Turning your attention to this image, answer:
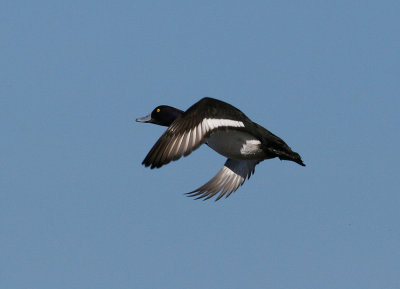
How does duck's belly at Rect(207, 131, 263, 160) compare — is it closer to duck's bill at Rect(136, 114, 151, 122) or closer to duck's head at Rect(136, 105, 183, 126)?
duck's head at Rect(136, 105, 183, 126)

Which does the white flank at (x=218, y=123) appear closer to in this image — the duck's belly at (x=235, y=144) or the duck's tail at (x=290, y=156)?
the duck's belly at (x=235, y=144)

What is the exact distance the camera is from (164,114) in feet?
52.2

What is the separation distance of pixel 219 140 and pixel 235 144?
1.09ft

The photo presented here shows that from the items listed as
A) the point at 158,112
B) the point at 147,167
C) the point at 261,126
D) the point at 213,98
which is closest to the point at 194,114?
the point at 213,98

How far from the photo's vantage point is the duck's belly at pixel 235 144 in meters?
13.6

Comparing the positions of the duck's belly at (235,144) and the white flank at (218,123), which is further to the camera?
the duck's belly at (235,144)

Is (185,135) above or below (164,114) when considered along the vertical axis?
below

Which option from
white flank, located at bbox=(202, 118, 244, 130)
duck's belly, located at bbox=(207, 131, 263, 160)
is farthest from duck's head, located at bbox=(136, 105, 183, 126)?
white flank, located at bbox=(202, 118, 244, 130)

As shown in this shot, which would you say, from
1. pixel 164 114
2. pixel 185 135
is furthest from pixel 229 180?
pixel 185 135

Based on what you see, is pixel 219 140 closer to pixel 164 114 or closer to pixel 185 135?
pixel 185 135

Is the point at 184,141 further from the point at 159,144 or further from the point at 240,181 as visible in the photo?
the point at 240,181

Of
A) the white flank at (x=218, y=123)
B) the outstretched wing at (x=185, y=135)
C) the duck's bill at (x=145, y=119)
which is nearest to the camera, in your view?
the outstretched wing at (x=185, y=135)

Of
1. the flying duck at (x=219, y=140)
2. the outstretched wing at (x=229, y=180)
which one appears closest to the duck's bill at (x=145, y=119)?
the flying duck at (x=219, y=140)

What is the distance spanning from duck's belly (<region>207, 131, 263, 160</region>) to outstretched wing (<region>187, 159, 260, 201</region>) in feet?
6.82
